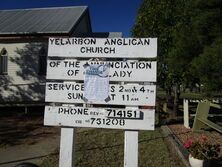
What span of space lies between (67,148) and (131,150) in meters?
1.04

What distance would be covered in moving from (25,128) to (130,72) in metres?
8.59

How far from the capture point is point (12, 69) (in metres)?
20.6

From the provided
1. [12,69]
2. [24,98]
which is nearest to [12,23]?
[12,69]

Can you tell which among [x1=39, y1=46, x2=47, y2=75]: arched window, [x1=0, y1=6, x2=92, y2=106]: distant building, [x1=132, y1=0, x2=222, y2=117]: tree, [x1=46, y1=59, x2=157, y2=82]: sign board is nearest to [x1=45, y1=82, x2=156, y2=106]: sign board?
[x1=46, y1=59, x2=157, y2=82]: sign board

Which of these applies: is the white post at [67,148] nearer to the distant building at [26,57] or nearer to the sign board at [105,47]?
the sign board at [105,47]

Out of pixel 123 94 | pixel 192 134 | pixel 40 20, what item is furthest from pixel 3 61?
pixel 123 94

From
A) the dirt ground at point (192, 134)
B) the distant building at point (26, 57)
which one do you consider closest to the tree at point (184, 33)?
the dirt ground at point (192, 134)

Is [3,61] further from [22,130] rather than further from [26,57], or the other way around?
[22,130]

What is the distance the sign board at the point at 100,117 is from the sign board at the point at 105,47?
2.81 ft

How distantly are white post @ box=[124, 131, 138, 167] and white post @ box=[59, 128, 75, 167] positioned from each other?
0.89m

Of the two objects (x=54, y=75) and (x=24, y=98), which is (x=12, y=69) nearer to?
(x=24, y=98)

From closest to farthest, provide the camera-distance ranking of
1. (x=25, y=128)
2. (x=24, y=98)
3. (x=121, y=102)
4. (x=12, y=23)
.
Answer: (x=121, y=102) → (x=25, y=128) → (x=24, y=98) → (x=12, y=23)

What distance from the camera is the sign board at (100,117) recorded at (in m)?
5.19

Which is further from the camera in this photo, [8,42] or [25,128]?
[8,42]
